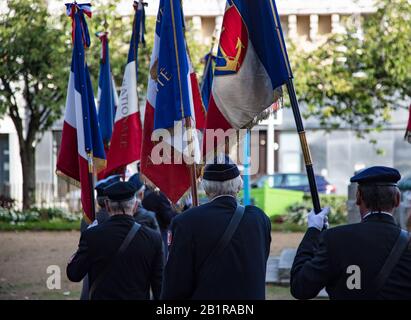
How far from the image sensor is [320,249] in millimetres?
4770

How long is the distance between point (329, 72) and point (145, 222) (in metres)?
15.7

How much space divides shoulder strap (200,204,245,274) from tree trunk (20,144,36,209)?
21.5m

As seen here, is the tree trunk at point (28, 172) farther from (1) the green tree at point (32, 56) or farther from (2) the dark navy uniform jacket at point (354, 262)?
(2) the dark navy uniform jacket at point (354, 262)

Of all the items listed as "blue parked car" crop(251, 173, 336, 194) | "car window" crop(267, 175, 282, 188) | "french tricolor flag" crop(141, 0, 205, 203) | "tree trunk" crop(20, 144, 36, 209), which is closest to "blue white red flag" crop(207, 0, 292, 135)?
"french tricolor flag" crop(141, 0, 205, 203)

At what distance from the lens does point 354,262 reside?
4.66m

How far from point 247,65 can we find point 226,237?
59.5 inches

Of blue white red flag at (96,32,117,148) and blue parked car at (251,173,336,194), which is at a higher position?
blue white red flag at (96,32,117,148)

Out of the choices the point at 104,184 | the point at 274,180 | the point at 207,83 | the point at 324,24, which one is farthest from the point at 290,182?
the point at 104,184

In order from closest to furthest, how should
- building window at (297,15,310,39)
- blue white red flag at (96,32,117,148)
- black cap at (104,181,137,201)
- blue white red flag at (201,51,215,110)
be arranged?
black cap at (104,181,137,201), blue white red flag at (96,32,117,148), blue white red flag at (201,51,215,110), building window at (297,15,310,39)

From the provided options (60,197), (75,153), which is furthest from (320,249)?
(60,197)

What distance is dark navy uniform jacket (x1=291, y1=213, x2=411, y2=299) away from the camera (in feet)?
15.1

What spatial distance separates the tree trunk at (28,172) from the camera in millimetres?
25953

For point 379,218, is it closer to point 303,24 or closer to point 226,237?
point 226,237

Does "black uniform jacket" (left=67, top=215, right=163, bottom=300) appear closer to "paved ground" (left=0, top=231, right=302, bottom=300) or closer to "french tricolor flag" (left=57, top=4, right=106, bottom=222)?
"french tricolor flag" (left=57, top=4, right=106, bottom=222)
